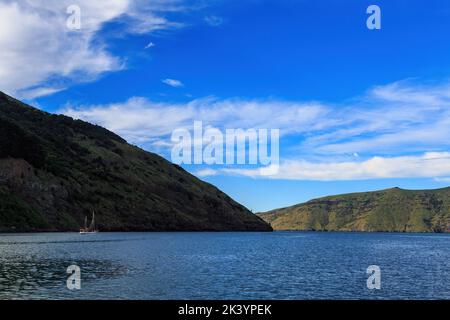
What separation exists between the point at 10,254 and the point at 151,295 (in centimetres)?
6721

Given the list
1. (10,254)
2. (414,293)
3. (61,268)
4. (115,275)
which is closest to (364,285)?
(414,293)

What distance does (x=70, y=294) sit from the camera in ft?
194

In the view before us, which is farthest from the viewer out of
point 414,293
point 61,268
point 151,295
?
point 61,268

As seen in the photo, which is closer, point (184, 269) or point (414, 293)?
point (414, 293)

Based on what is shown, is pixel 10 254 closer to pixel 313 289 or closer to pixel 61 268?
pixel 61 268
